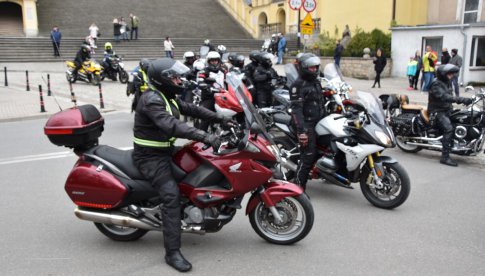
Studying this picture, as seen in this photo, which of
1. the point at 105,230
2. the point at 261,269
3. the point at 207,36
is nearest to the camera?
the point at 261,269

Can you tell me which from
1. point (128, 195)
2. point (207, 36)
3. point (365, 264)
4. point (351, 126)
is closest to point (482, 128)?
point (351, 126)

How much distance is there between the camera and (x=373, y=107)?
5852mm

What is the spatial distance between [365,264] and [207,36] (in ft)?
124

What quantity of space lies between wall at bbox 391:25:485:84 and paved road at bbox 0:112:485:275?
15.7 m

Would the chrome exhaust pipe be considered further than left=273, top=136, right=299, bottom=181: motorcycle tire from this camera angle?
No

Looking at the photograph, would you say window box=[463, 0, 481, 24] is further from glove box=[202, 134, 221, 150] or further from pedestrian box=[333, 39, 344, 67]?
glove box=[202, 134, 221, 150]

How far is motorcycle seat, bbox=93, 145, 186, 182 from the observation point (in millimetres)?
4359

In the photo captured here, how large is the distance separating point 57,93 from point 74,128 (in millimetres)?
14697

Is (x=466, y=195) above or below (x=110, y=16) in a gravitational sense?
below

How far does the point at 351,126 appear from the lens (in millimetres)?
5918

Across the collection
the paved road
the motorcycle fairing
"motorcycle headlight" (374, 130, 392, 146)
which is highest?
"motorcycle headlight" (374, 130, 392, 146)

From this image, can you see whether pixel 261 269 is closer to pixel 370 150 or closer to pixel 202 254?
pixel 202 254

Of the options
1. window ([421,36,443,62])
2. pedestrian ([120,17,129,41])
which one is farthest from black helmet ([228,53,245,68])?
pedestrian ([120,17,129,41])

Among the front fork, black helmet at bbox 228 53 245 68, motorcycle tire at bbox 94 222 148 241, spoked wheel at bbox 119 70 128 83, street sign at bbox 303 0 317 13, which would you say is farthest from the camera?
spoked wheel at bbox 119 70 128 83
